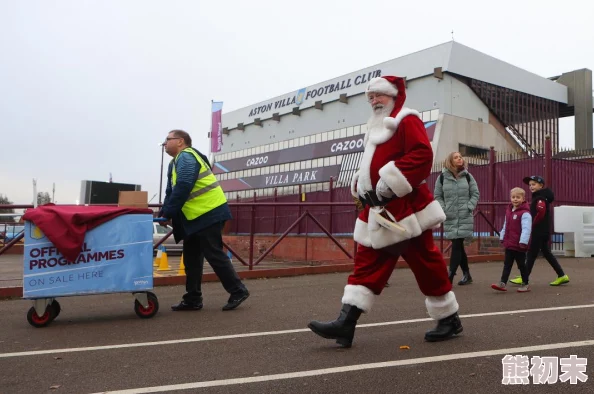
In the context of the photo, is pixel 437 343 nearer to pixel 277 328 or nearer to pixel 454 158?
Result: pixel 277 328

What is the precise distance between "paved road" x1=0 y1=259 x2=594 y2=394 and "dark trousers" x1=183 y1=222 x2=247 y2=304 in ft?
0.83

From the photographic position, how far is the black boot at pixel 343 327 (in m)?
3.74

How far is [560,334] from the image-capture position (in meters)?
3.99

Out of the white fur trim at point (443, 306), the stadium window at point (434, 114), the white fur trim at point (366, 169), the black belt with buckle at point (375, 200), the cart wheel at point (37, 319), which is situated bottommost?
the cart wheel at point (37, 319)

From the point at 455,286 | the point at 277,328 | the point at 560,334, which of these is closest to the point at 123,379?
the point at 277,328

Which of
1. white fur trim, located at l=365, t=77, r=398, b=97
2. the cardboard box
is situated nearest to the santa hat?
white fur trim, located at l=365, t=77, r=398, b=97

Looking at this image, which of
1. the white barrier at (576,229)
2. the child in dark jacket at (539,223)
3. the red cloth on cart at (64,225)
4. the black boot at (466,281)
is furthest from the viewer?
the white barrier at (576,229)

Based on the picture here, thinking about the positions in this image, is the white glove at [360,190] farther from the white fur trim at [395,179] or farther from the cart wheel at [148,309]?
the cart wheel at [148,309]

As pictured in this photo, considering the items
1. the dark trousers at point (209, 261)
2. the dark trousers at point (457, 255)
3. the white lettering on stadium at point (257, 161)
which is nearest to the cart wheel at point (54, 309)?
the dark trousers at point (209, 261)

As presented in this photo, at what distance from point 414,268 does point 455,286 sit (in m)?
3.51

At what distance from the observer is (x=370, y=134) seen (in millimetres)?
3951

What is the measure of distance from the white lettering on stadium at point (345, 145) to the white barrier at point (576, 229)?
2871cm

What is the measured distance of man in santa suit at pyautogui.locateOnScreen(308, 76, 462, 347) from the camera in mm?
3666

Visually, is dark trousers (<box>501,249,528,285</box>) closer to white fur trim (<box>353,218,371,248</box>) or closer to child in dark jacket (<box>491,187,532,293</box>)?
child in dark jacket (<box>491,187,532,293</box>)
